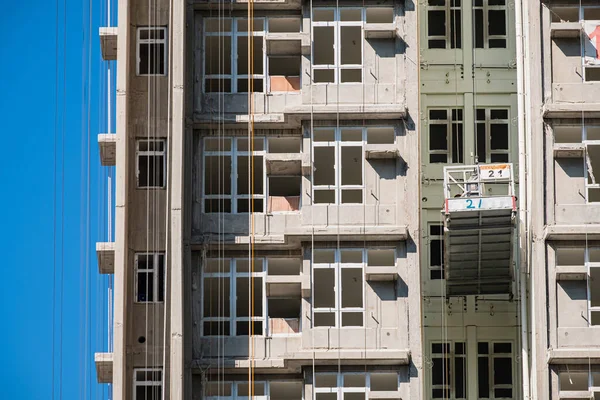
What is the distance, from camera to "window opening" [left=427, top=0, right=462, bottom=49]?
205 ft

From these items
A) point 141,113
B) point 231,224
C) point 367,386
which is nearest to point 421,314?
point 367,386

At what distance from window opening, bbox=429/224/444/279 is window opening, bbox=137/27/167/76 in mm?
10135

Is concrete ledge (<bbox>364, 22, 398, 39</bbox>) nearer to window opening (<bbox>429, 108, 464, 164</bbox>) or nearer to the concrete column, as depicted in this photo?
window opening (<bbox>429, 108, 464, 164</bbox>)

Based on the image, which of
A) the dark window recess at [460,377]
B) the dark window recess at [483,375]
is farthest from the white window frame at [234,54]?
the dark window recess at [483,375]

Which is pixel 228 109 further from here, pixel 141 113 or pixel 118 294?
pixel 118 294

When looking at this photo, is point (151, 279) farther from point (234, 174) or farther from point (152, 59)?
A: point (152, 59)

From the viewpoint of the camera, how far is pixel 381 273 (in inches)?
2283

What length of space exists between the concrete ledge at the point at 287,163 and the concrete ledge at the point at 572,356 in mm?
9351

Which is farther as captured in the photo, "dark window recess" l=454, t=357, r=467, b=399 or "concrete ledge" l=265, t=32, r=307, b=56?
"dark window recess" l=454, t=357, r=467, b=399

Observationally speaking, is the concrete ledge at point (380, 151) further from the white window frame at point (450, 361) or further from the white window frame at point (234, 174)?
the white window frame at point (450, 361)

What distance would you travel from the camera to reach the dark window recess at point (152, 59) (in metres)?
59.6

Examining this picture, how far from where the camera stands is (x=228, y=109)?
59656mm

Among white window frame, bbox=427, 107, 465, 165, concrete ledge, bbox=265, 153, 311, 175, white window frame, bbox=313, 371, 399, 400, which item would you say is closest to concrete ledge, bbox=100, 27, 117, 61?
concrete ledge, bbox=265, 153, 311, 175

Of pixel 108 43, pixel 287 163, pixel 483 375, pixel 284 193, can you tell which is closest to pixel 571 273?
pixel 483 375
